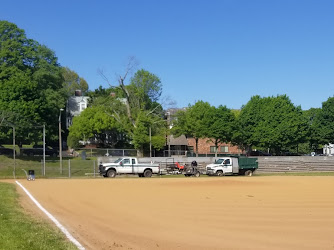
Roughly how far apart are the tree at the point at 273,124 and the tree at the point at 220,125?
252 centimetres

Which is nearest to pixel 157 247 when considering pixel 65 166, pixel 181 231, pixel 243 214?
pixel 181 231

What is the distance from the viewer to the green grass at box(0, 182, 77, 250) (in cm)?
808

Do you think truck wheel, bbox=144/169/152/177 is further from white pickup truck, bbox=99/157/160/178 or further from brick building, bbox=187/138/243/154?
brick building, bbox=187/138/243/154

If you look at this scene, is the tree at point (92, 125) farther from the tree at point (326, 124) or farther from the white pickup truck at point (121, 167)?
the tree at point (326, 124)

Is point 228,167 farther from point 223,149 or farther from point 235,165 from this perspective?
point 223,149

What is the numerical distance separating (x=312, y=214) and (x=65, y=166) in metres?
42.4

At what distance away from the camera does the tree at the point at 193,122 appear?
7106cm

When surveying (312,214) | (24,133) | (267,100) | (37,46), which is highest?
(37,46)

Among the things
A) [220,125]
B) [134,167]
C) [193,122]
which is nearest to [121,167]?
[134,167]

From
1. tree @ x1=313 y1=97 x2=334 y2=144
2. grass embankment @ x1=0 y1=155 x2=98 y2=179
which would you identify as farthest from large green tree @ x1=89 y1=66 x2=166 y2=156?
tree @ x1=313 y1=97 x2=334 y2=144

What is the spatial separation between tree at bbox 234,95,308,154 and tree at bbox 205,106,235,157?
2521 mm

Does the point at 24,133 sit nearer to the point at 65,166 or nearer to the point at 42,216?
the point at 65,166

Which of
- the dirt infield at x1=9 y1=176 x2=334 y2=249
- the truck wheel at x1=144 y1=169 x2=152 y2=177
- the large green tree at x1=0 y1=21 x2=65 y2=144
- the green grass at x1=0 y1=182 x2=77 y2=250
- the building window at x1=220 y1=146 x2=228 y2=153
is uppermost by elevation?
the large green tree at x1=0 y1=21 x2=65 y2=144

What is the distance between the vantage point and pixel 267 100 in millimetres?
Result: 81750
